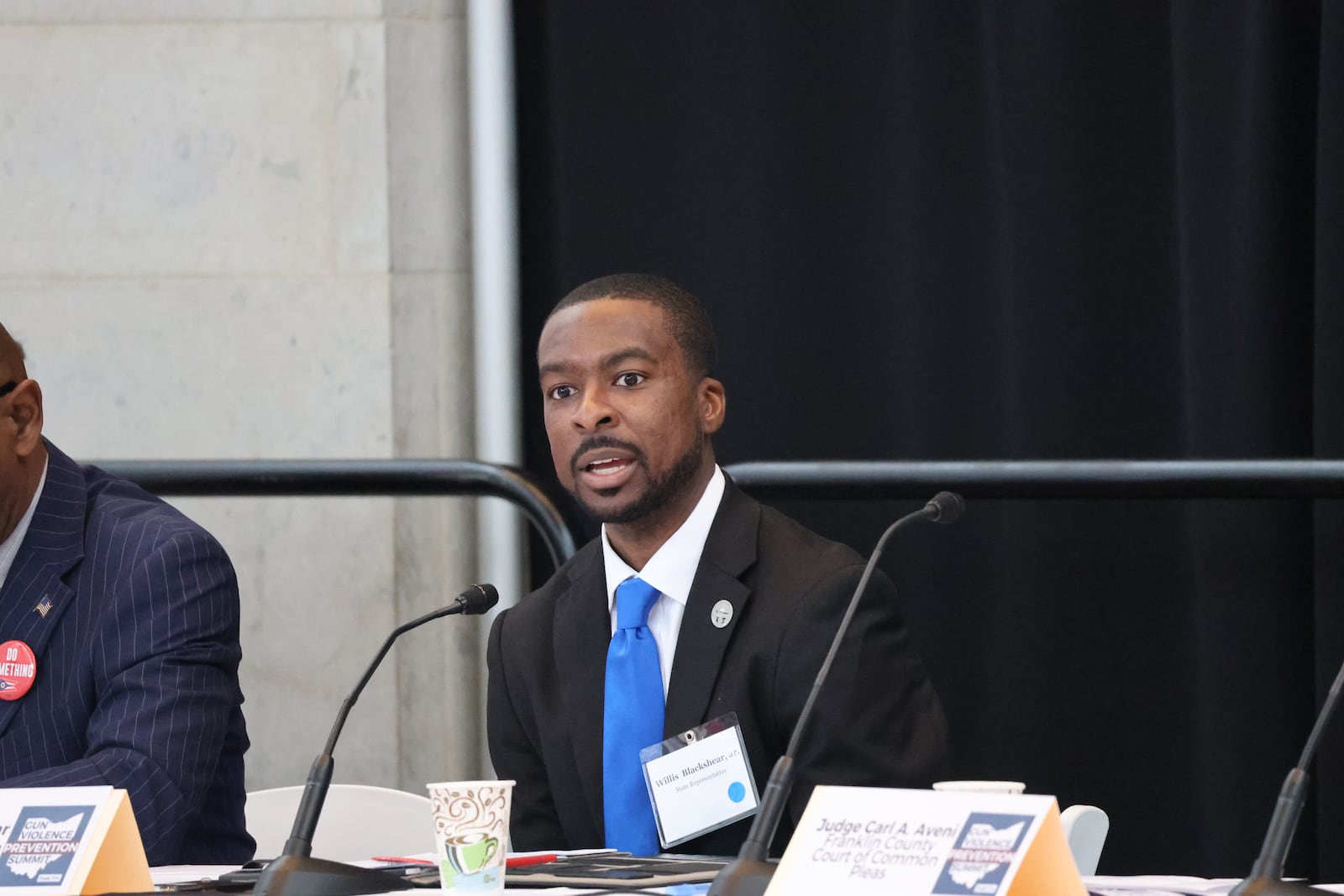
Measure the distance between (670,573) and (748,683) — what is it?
0.65 feet

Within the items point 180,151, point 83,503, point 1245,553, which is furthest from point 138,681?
point 1245,553

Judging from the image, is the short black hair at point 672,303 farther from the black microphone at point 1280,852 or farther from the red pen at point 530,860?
the black microphone at point 1280,852

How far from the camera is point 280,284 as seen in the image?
3477 millimetres

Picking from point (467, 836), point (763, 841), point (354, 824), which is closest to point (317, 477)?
point (354, 824)

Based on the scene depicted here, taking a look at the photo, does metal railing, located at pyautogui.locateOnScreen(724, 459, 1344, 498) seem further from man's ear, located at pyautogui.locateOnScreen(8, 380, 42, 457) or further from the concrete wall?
man's ear, located at pyautogui.locateOnScreen(8, 380, 42, 457)

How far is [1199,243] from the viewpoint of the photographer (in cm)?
304

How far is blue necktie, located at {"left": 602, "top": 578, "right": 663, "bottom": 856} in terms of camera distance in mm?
2115

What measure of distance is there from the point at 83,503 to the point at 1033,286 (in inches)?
65.7

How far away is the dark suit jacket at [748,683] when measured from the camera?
2.09m

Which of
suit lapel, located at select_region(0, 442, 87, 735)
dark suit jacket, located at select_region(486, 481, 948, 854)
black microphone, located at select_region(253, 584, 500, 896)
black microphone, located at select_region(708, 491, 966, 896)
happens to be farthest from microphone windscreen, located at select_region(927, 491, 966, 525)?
suit lapel, located at select_region(0, 442, 87, 735)

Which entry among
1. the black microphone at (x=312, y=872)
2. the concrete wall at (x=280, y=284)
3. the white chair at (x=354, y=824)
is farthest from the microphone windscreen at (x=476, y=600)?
the concrete wall at (x=280, y=284)

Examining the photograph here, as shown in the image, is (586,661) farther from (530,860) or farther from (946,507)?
(946,507)

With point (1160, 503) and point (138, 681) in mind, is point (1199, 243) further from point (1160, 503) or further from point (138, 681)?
point (138, 681)

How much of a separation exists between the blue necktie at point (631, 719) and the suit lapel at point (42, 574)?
0.68 m
